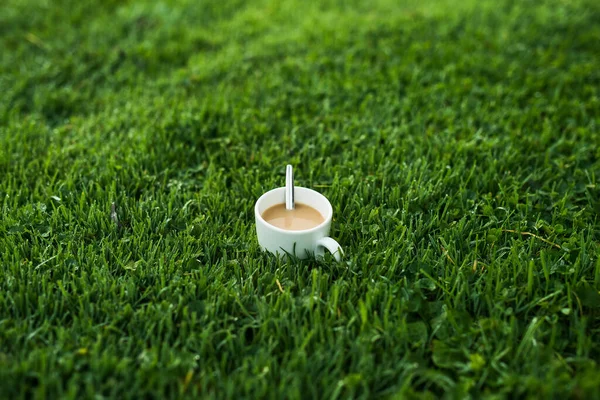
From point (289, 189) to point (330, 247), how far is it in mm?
283

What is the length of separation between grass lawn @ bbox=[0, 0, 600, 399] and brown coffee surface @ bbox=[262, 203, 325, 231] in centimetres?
13

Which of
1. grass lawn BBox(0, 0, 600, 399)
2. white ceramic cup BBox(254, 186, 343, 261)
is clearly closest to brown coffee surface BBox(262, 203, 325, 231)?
white ceramic cup BBox(254, 186, 343, 261)

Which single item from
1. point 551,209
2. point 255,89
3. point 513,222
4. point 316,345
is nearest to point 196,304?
point 316,345

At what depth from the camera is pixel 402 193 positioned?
2.44 metres

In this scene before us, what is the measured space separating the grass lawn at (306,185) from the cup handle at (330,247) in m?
0.04

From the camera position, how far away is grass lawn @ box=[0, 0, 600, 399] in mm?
1660

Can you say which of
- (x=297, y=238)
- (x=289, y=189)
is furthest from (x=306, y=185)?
(x=297, y=238)

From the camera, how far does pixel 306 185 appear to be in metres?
2.53

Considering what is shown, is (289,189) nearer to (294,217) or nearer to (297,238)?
(294,217)

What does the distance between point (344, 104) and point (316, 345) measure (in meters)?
1.73

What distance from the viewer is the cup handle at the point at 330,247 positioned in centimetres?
194

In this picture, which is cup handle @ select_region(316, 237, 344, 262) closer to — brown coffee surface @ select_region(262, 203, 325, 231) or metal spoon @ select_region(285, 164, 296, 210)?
brown coffee surface @ select_region(262, 203, 325, 231)

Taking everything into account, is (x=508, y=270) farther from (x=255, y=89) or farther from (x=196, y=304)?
(x=255, y=89)

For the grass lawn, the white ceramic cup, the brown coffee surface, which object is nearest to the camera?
the grass lawn
